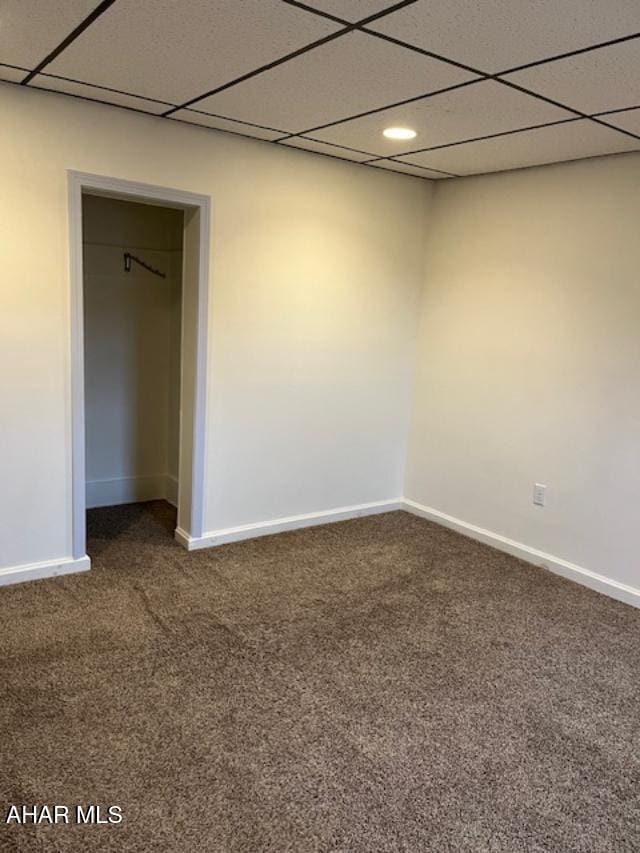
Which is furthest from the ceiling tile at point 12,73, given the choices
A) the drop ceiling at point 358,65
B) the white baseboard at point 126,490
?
the white baseboard at point 126,490

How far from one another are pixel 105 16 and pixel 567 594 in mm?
3340

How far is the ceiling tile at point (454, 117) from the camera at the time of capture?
2504 millimetres

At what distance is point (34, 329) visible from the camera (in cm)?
308

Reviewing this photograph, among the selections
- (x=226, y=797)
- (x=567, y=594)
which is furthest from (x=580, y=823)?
(x=567, y=594)

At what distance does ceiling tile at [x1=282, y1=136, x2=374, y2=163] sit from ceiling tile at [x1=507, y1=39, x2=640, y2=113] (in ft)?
4.55

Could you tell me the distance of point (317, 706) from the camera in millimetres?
2449

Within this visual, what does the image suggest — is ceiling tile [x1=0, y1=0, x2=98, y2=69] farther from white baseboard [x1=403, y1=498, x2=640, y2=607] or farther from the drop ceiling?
white baseboard [x1=403, y1=498, x2=640, y2=607]

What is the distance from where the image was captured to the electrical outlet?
3867mm

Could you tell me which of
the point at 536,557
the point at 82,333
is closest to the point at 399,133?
the point at 82,333

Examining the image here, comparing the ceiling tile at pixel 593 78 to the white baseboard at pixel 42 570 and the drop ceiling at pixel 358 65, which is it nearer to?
the drop ceiling at pixel 358 65

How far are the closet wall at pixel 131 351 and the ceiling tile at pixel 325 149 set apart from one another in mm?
1193

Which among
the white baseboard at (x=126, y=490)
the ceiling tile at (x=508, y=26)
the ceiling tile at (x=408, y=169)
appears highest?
the ceiling tile at (x=408, y=169)

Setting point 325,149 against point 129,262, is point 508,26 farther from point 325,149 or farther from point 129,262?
point 129,262

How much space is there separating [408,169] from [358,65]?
A: 1.85 metres
